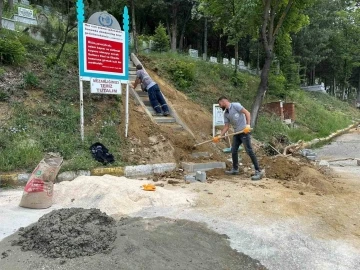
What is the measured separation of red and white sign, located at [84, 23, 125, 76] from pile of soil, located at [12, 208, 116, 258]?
4219 mm

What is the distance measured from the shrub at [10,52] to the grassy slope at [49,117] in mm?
188

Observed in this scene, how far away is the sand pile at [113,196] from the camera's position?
4605mm

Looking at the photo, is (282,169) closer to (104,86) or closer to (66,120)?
(104,86)

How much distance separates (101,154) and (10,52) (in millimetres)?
3862

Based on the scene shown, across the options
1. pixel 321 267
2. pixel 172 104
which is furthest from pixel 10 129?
pixel 321 267

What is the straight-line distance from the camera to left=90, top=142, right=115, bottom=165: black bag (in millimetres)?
6621

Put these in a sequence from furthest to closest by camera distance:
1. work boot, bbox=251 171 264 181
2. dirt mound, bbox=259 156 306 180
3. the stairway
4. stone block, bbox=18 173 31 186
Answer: the stairway
dirt mound, bbox=259 156 306 180
work boot, bbox=251 171 264 181
stone block, bbox=18 173 31 186

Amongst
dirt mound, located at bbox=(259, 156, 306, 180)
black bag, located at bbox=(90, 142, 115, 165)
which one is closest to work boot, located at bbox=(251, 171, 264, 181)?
dirt mound, located at bbox=(259, 156, 306, 180)

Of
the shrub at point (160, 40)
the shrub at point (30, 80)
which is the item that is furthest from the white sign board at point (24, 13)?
the shrub at point (30, 80)

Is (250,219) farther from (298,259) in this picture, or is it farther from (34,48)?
(34,48)

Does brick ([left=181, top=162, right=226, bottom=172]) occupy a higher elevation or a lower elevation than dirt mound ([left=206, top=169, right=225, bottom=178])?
higher

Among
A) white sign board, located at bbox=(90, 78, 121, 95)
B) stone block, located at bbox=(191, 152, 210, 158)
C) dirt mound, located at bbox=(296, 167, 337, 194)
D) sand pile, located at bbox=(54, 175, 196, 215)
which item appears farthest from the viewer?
stone block, located at bbox=(191, 152, 210, 158)

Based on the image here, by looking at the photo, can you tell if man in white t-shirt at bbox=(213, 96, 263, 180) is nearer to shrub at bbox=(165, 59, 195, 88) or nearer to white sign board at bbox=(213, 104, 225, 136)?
white sign board at bbox=(213, 104, 225, 136)

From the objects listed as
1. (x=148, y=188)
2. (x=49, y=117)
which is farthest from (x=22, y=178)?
(x=148, y=188)
